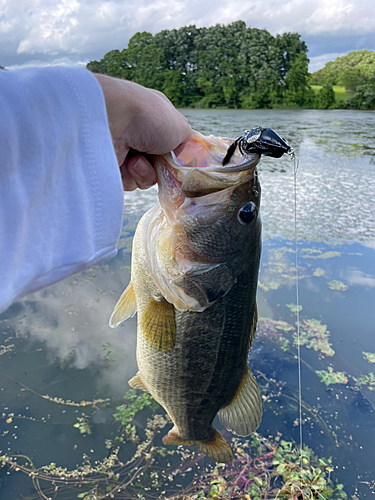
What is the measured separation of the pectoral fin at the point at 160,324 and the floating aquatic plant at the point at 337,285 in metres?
3.25

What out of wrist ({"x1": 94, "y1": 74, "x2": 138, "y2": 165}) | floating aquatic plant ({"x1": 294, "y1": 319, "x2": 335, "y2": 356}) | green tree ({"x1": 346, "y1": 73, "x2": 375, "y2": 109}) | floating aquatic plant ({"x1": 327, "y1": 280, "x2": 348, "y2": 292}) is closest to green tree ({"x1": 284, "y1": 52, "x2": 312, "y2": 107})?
green tree ({"x1": 346, "y1": 73, "x2": 375, "y2": 109})

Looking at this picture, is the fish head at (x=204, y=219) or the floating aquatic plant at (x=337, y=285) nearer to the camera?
the fish head at (x=204, y=219)

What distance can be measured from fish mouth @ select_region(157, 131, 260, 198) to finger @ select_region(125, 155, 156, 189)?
43 millimetres

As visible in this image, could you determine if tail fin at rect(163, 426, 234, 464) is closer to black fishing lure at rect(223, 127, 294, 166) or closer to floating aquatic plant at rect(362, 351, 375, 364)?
black fishing lure at rect(223, 127, 294, 166)

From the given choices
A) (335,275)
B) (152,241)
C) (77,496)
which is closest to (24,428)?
(77,496)

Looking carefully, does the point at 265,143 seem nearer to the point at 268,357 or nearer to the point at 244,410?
the point at 244,410

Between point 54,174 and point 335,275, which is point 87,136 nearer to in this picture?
point 54,174

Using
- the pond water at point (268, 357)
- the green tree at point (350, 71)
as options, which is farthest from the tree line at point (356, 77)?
the pond water at point (268, 357)

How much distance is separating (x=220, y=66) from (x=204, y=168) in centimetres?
3063

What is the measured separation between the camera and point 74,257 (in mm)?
818

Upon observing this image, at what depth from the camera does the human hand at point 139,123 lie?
39.7 inches

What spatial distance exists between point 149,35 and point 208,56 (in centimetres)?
603

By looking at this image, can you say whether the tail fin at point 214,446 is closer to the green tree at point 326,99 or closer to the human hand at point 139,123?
the human hand at point 139,123

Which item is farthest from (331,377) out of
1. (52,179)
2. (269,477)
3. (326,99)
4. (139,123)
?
(326,99)
